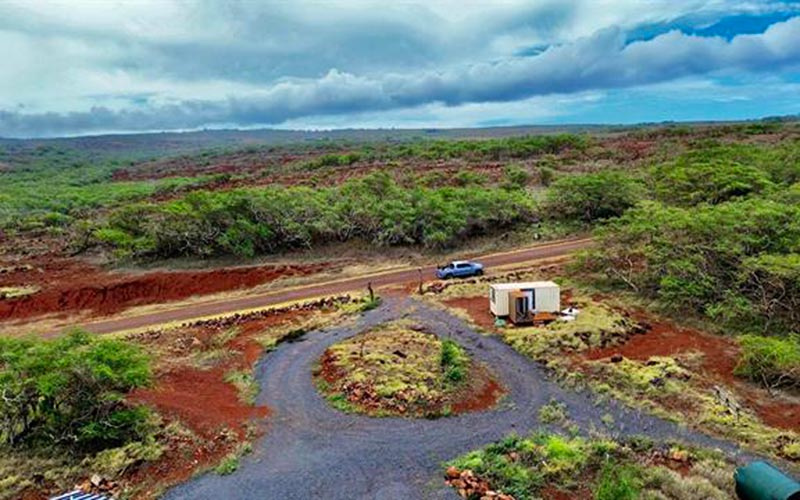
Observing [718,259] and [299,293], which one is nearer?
[718,259]

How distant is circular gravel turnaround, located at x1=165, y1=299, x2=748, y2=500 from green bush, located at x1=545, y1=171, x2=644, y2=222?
24601 millimetres

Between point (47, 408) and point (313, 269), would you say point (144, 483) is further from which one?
point (313, 269)

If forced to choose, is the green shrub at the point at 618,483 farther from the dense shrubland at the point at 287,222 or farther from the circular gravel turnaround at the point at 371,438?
the dense shrubland at the point at 287,222

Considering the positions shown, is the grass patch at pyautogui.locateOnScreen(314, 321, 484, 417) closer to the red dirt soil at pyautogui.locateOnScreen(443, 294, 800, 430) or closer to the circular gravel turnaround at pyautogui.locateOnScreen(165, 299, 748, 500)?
the circular gravel turnaround at pyautogui.locateOnScreen(165, 299, 748, 500)

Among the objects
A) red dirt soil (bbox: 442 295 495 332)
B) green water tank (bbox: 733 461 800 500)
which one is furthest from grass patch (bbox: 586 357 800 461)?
red dirt soil (bbox: 442 295 495 332)

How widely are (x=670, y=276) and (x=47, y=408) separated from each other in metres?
24.8

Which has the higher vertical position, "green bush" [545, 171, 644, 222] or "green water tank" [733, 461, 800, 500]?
"green bush" [545, 171, 644, 222]

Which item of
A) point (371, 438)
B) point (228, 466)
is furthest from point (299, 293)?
point (228, 466)

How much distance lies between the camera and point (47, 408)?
51.2 feet

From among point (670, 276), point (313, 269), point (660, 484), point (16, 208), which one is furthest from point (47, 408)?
point (16, 208)

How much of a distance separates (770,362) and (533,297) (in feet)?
29.6

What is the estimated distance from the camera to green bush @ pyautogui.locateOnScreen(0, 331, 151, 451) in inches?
595

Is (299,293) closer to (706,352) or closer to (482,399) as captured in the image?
(482,399)

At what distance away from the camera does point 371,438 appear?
15688 millimetres
